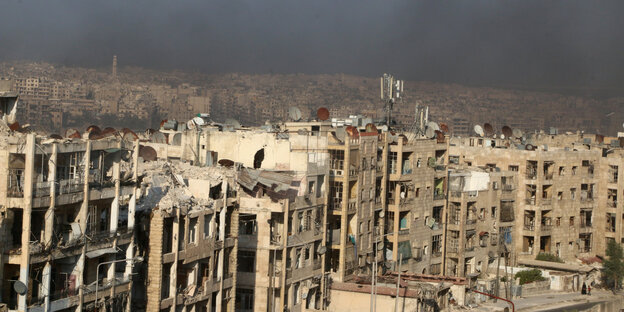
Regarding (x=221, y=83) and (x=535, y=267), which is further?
(x=221, y=83)

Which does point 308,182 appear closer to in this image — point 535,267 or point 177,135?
point 177,135

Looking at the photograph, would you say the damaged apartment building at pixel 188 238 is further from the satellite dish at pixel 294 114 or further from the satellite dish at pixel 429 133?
the satellite dish at pixel 429 133

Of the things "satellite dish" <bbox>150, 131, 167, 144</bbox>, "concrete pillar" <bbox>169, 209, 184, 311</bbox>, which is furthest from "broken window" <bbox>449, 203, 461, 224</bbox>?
"concrete pillar" <bbox>169, 209, 184, 311</bbox>

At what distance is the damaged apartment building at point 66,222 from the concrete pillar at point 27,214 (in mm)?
30

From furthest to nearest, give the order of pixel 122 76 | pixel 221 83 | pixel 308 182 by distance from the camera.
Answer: pixel 221 83 → pixel 122 76 → pixel 308 182

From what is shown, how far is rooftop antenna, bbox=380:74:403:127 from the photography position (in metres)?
81.1

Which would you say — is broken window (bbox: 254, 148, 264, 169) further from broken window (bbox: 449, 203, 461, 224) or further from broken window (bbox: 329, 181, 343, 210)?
broken window (bbox: 449, 203, 461, 224)

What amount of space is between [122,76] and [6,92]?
125 meters

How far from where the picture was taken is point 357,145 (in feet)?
209

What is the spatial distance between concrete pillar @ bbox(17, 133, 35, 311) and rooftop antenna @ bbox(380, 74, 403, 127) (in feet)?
154

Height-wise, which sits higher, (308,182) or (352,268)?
(308,182)

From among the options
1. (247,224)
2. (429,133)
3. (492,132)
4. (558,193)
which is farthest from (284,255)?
(492,132)

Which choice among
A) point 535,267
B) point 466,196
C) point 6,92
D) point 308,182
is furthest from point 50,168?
point 535,267

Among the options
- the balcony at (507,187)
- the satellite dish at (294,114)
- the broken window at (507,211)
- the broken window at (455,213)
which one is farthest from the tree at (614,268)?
the satellite dish at (294,114)
